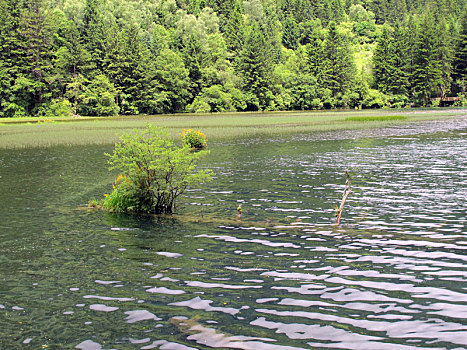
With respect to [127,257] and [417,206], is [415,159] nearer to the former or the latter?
[417,206]

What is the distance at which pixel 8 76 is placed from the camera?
105 metres

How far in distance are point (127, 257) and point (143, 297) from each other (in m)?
3.19

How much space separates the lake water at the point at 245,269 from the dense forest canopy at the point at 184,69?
299ft

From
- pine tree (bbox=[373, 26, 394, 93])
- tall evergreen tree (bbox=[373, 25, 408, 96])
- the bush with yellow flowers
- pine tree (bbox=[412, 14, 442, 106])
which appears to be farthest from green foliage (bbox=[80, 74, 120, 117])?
pine tree (bbox=[412, 14, 442, 106])

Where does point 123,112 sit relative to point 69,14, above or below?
below

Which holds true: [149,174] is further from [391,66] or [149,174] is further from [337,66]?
[391,66]

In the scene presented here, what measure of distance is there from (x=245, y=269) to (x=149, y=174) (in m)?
8.22

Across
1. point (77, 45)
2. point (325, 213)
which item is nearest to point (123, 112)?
point (77, 45)

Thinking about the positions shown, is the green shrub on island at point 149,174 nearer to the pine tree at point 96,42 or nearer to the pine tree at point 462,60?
the pine tree at point 96,42

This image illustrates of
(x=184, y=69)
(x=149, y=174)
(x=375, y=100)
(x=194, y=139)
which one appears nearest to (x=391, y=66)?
(x=375, y=100)

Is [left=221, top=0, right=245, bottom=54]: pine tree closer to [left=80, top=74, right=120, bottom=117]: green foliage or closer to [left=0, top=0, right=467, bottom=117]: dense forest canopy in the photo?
[left=0, top=0, right=467, bottom=117]: dense forest canopy

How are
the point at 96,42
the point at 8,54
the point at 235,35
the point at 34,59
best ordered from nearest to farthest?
the point at 8,54 < the point at 34,59 < the point at 96,42 < the point at 235,35

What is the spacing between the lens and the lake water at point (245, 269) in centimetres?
918

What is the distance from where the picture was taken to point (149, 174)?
19.7m
